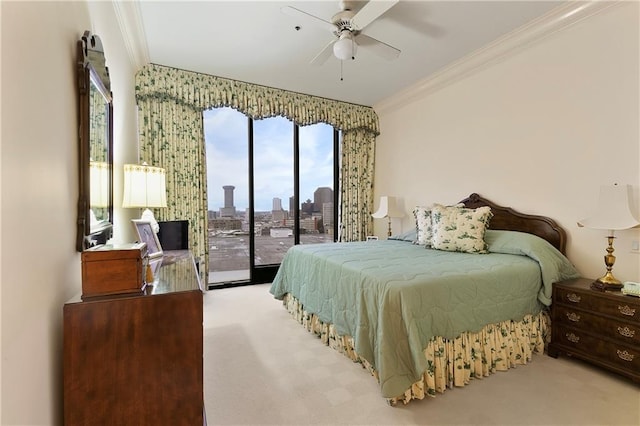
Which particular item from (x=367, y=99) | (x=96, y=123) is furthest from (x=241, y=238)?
(x=96, y=123)

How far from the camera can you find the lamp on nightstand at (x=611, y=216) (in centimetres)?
224

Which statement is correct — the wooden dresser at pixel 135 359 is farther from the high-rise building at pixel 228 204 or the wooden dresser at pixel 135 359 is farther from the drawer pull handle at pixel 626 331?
the high-rise building at pixel 228 204

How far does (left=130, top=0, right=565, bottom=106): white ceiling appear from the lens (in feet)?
8.76

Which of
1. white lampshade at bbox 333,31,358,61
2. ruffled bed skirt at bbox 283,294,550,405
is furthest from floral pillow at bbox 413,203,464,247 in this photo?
white lampshade at bbox 333,31,358,61

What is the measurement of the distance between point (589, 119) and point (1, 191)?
3777 mm

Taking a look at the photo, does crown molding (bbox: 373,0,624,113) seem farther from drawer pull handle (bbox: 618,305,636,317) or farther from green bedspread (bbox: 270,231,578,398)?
drawer pull handle (bbox: 618,305,636,317)

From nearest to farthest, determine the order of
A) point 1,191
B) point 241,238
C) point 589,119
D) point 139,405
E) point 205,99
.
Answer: point 1,191 → point 139,405 → point 589,119 → point 205,99 → point 241,238

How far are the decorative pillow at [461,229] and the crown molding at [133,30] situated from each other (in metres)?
3.42

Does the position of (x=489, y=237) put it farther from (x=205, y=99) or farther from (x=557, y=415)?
(x=205, y=99)

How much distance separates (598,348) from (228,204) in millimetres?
4269

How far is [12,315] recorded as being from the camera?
0.83m

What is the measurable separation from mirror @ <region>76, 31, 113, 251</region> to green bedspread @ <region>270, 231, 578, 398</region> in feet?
5.27

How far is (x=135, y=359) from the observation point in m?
1.15

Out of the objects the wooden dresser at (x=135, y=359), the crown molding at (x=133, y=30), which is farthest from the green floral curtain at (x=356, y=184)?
the wooden dresser at (x=135, y=359)
